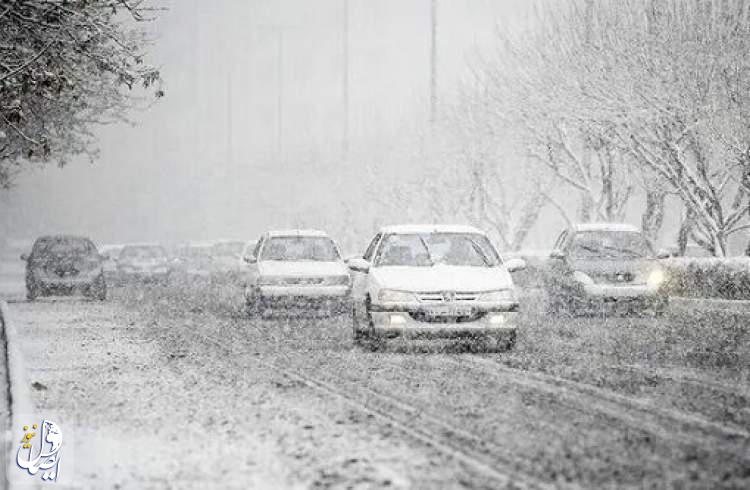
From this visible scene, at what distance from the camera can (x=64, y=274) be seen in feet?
114

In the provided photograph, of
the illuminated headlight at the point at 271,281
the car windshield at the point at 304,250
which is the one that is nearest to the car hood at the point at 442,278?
the illuminated headlight at the point at 271,281

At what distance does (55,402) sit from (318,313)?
12052mm

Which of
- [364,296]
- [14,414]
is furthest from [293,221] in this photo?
[14,414]

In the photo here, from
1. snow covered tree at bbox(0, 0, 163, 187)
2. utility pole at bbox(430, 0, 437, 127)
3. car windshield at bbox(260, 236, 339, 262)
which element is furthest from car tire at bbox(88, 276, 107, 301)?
snow covered tree at bbox(0, 0, 163, 187)

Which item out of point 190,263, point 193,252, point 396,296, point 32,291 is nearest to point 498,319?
point 396,296

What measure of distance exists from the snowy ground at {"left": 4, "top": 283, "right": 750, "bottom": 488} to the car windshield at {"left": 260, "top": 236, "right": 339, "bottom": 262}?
4.80 meters

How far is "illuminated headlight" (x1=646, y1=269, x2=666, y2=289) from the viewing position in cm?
2427

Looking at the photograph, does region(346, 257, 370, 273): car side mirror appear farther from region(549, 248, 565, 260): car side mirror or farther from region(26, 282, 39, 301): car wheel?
region(26, 282, 39, 301): car wheel

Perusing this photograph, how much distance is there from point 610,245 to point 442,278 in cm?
970

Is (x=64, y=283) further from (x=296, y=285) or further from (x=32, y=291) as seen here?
(x=296, y=285)

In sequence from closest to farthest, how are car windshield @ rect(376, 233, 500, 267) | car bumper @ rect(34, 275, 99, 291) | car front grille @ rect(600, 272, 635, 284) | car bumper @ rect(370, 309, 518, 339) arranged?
car bumper @ rect(370, 309, 518, 339)
car windshield @ rect(376, 233, 500, 267)
car front grille @ rect(600, 272, 635, 284)
car bumper @ rect(34, 275, 99, 291)

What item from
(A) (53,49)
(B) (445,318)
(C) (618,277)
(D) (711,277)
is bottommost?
(D) (711,277)

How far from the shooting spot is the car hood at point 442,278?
16969 millimetres

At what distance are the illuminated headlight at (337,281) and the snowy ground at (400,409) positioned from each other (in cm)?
324
